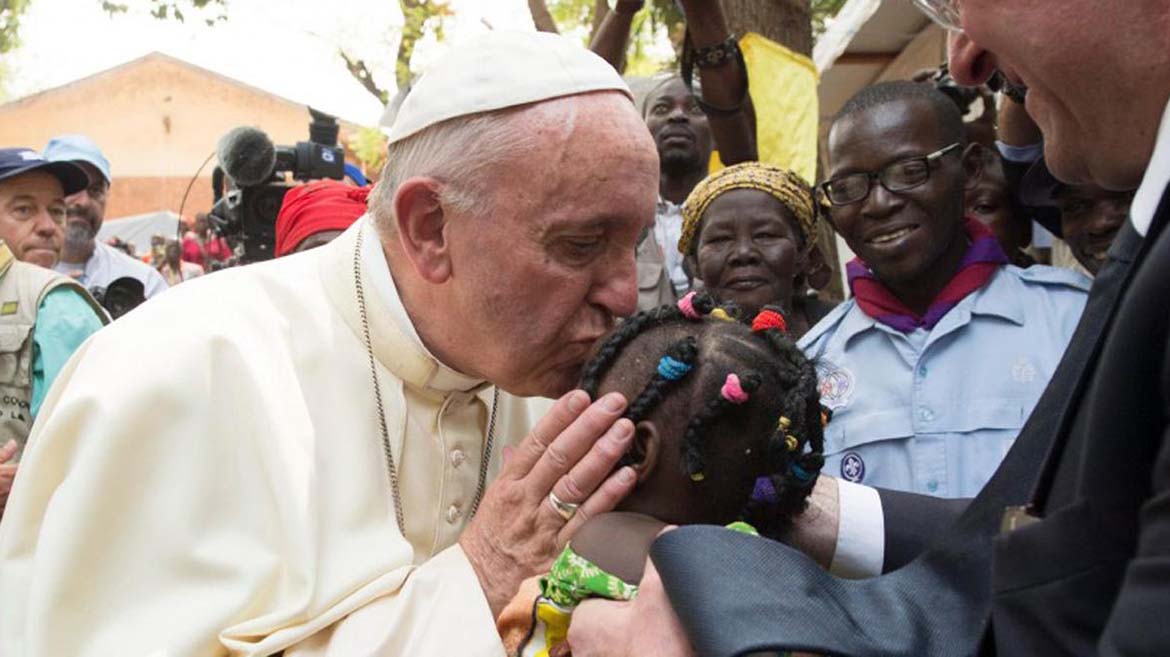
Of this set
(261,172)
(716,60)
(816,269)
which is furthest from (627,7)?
(261,172)

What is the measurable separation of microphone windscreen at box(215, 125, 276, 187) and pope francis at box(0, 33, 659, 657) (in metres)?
3.02

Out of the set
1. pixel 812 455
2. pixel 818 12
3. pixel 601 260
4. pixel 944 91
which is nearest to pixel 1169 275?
pixel 812 455

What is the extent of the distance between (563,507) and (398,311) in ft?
2.49

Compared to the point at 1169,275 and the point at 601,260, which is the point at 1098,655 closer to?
the point at 1169,275

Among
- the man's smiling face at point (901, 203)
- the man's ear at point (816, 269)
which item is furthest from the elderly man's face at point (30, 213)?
the man's smiling face at point (901, 203)

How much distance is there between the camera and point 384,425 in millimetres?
2746

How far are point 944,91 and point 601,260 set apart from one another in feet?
7.46

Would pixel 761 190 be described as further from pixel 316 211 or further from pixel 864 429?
pixel 316 211

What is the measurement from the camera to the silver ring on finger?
91.3 inches

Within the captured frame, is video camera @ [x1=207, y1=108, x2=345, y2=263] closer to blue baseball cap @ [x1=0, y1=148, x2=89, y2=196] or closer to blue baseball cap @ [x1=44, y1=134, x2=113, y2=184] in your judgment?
blue baseball cap @ [x1=0, y1=148, x2=89, y2=196]

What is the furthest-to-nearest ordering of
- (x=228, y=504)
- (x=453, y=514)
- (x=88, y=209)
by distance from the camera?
(x=88, y=209), (x=453, y=514), (x=228, y=504)

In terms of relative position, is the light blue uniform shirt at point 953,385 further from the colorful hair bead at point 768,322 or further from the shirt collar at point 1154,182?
the shirt collar at point 1154,182

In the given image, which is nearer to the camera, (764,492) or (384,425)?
(764,492)

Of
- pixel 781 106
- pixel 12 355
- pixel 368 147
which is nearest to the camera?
pixel 12 355
